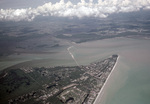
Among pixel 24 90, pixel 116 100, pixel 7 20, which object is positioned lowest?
pixel 116 100

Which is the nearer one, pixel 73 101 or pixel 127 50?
pixel 73 101

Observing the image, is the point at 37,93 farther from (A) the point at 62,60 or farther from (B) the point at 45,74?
(A) the point at 62,60

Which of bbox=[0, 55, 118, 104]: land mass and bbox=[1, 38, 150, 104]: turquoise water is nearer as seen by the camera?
bbox=[0, 55, 118, 104]: land mass

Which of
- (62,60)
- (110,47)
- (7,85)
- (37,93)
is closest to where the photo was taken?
(37,93)

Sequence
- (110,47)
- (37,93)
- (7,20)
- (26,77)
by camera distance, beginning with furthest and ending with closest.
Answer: (7,20) < (110,47) < (26,77) < (37,93)

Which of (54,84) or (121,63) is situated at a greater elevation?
(54,84)

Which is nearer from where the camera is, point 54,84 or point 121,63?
point 54,84

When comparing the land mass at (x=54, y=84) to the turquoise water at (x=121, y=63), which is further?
the turquoise water at (x=121, y=63)

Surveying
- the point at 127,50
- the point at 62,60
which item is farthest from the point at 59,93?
the point at 127,50
